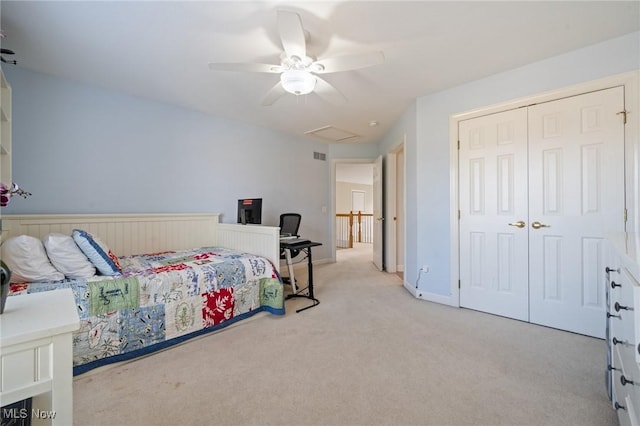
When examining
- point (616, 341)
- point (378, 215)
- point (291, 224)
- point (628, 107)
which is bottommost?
point (616, 341)

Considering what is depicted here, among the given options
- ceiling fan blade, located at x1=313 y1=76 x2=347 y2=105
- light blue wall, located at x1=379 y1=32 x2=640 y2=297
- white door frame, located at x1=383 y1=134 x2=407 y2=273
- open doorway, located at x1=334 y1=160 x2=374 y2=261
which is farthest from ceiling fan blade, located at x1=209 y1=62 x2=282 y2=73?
open doorway, located at x1=334 y1=160 x2=374 y2=261

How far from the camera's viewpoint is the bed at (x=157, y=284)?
1.81 m

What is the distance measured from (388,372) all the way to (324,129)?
3.49 meters

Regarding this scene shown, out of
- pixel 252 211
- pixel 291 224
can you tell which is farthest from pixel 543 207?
pixel 252 211

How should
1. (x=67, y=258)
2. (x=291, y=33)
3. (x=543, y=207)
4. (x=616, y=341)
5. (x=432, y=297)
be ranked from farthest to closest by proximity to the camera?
(x=432, y=297)
(x=543, y=207)
(x=67, y=258)
(x=291, y=33)
(x=616, y=341)

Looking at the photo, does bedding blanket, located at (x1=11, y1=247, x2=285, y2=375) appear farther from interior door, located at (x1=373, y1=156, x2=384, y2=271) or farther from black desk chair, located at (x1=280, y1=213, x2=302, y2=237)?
interior door, located at (x1=373, y1=156, x2=384, y2=271)

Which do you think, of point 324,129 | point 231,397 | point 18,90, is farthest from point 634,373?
point 18,90

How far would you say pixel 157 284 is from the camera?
2.07 metres

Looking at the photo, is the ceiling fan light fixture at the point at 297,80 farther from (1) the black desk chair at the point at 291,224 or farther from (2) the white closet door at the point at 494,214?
(1) the black desk chair at the point at 291,224

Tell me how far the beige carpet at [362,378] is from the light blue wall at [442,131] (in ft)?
2.84

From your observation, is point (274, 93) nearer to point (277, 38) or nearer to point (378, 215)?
point (277, 38)

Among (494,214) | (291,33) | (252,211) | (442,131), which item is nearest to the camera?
(291,33)

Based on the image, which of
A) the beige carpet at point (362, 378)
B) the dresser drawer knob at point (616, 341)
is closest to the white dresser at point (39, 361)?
the beige carpet at point (362, 378)

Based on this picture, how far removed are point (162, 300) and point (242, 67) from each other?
1828 millimetres
